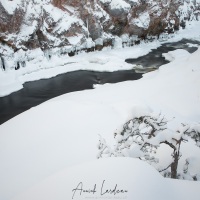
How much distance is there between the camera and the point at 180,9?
70.4 meters

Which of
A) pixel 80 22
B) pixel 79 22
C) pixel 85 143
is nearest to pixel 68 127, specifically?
pixel 85 143

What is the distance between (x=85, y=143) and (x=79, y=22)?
42129mm

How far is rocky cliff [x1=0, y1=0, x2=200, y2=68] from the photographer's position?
4522 centimetres

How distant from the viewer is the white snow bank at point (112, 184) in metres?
5.15

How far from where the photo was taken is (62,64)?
45.1m

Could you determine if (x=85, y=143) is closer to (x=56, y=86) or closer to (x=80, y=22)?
(x=56, y=86)

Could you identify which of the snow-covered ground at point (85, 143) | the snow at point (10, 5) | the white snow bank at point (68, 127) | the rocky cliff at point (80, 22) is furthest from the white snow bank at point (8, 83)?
the snow at point (10, 5)

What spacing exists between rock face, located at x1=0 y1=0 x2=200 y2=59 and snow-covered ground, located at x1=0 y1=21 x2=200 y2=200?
25274 mm

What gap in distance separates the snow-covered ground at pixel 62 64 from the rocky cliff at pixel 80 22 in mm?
2290

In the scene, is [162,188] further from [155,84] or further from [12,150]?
[155,84]

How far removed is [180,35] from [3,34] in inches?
1834

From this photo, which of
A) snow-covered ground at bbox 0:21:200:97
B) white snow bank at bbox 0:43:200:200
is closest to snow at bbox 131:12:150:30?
snow-covered ground at bbox 0:21:200:97

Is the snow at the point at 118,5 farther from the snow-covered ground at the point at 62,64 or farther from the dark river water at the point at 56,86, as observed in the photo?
the dark river water at the point at 56,86

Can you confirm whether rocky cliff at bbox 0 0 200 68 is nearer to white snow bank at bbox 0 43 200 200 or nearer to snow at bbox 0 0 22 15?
snow at bbox 0 0 22 15
